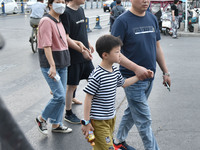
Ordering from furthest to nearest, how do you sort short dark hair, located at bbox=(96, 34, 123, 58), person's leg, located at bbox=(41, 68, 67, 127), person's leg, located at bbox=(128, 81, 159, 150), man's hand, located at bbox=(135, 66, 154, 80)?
1. person's leg, located at bbox=(41, 68, 67, 127)
2. person's leg, located at bbox=(128, 81, 159, 150)
3. man's hand, located at bbox=(135, 66, 154, 80)
4. short dark hair, located at bbox=(96, 34, 123, 58)

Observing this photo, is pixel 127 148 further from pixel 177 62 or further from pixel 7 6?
pixel 7 6

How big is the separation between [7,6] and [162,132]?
27.3 meters

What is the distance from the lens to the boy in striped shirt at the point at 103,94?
298 cm

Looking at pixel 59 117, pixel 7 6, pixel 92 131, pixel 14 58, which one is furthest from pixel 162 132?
pixel 7 6

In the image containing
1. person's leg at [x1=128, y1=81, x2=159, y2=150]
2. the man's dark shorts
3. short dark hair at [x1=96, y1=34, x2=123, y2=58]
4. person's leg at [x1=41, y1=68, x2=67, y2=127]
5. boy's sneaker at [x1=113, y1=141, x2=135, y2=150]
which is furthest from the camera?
the man's dark shorts

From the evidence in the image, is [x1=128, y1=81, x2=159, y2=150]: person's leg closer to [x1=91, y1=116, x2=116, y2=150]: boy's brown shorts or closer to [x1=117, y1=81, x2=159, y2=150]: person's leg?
[x1=117, y1=81, x2=159, y2=150]: person's leg

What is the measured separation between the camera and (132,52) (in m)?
3.37

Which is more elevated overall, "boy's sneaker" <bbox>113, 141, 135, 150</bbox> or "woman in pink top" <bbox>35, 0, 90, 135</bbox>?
"woman in pink top" <bbox>35, 0, 90, 135</bbox>

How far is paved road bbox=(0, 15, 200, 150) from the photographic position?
171 inches

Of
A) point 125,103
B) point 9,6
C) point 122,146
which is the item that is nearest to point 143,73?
point 122,146

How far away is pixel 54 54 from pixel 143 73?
1.43 meters

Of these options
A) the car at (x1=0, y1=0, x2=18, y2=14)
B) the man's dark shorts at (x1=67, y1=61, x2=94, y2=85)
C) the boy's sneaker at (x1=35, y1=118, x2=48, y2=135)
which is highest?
the car at (x1=0, y1=0, x2=18, y2=14)

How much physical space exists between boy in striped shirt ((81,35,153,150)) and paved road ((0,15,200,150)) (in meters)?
1.15

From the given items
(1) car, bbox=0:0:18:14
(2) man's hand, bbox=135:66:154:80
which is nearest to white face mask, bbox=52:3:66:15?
(2) man's hand, bbox=135:66:154:80
